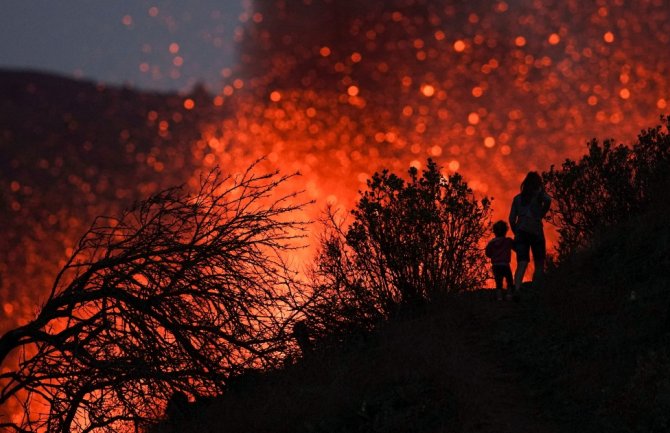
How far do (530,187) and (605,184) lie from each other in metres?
3.23

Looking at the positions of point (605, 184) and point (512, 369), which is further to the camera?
point (605, 184)

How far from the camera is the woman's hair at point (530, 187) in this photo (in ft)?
46.2

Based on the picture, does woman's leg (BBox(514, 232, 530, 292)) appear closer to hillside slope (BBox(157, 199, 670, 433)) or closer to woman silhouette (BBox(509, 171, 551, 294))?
woman silhouette (BBox(509, 171, 551, 294))

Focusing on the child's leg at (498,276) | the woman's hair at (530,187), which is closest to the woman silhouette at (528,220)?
the woman's hair at (530,187)

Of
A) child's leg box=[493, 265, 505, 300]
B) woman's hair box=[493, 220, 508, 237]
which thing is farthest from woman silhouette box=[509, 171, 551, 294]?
woman's hair box=[493, 220, 508, 237]

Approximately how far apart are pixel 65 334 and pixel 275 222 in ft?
10.8

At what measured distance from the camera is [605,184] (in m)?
16.6

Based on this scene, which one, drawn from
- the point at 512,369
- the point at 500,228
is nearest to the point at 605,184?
the point at 500,228

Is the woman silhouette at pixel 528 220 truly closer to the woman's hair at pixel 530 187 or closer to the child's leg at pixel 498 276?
the woman's hair at pixel 530 187

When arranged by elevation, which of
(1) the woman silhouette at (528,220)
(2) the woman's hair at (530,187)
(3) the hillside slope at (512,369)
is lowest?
(3) the hillside slope at (512,369)

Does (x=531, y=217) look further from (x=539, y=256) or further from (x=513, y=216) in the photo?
(x=539, y=256)

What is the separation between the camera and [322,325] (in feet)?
45.2

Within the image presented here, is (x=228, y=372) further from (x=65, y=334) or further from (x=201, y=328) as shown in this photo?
(x=65, y=334)

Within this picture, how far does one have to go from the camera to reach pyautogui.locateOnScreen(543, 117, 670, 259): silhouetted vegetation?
16203 millimetres
